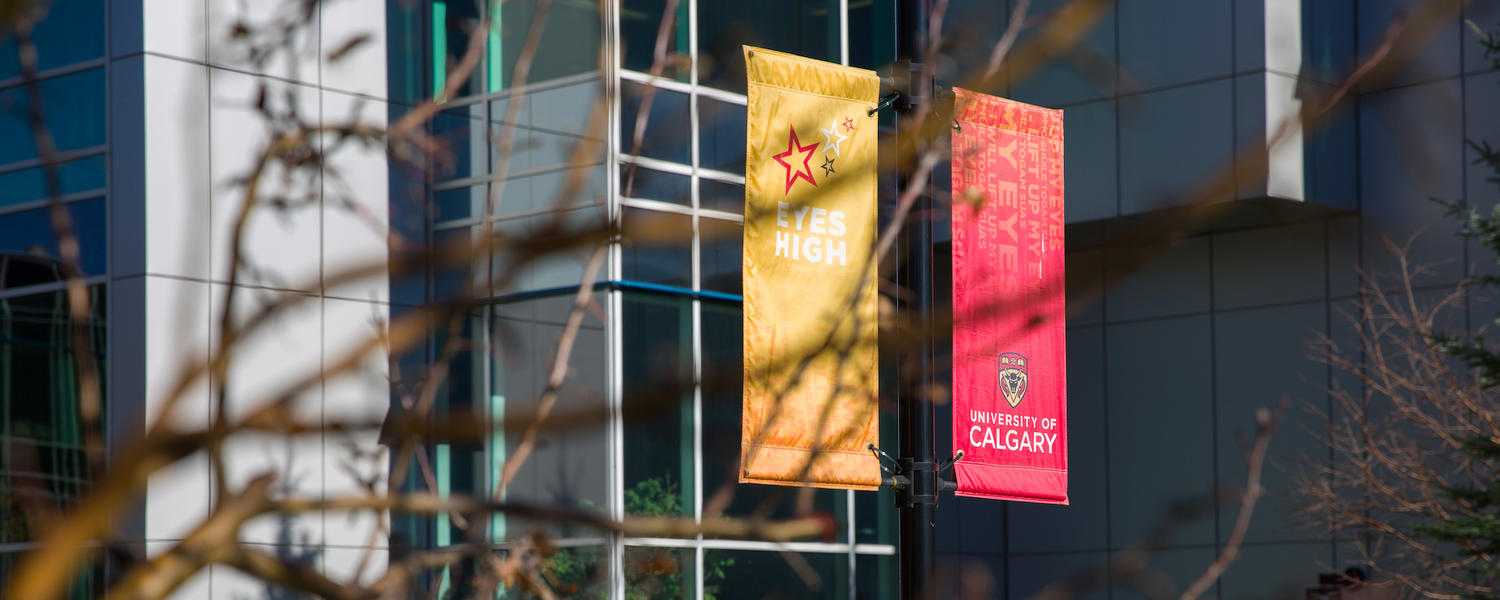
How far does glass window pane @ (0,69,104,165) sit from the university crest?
23.8 ft

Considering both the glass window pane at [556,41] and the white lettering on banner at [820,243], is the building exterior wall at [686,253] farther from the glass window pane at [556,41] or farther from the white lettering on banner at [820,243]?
the white lettering on banner at [820,243]

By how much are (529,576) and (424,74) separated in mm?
13143

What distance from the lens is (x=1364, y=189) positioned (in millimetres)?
19391

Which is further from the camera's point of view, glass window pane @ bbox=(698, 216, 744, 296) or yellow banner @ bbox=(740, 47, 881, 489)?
glass window pane @ bbox=(698, 216, 744, 296)

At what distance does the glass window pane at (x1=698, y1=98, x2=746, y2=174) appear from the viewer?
52.0 feet

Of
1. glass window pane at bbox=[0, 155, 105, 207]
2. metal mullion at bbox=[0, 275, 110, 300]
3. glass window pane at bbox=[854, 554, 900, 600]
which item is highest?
glass window pane at bbox=[0, 155, 105, 207]

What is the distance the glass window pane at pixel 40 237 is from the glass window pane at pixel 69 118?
47 centimetres

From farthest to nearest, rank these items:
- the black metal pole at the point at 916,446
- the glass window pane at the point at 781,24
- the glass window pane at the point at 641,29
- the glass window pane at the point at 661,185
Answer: the glass window pane at the point at 781,24
the glass window pane at the point at 641,29
the glass window pane at the point at 661,185
the black metal pole at the point at 916,446

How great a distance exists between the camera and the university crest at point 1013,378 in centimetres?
1248

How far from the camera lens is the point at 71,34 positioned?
1387cm

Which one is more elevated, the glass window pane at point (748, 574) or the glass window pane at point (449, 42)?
the glass window pane at point (449, 42)

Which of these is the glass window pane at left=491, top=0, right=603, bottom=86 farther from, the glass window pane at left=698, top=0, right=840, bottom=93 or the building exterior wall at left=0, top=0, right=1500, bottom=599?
the glass window pane at left=698, top=0, right=840, bottom=93

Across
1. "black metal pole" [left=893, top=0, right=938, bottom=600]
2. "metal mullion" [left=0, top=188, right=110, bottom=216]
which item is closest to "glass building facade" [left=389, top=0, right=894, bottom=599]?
"metal mullion" [left=0, top=188, right=110, bottom=216]

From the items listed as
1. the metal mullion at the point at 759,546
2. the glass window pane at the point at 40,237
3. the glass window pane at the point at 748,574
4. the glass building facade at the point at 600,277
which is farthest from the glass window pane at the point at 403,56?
the glass window pane at the point at 748,574
